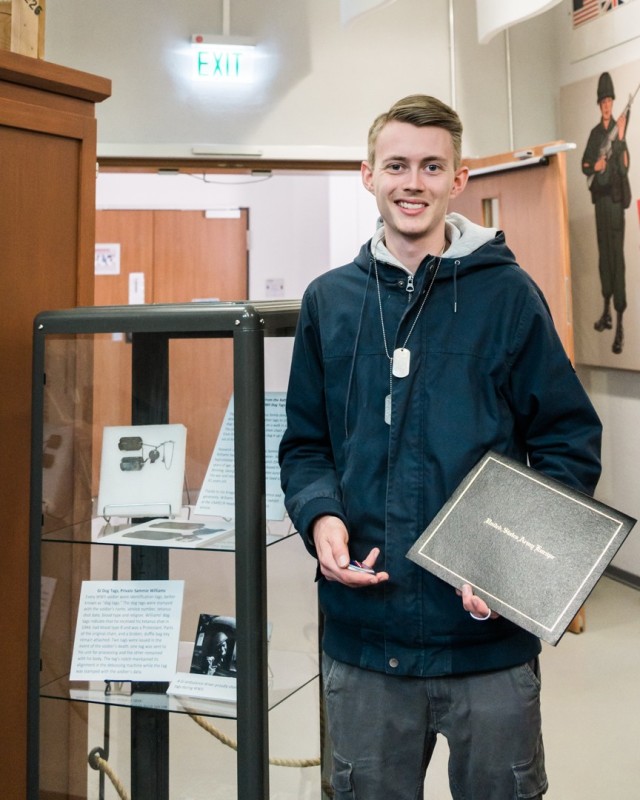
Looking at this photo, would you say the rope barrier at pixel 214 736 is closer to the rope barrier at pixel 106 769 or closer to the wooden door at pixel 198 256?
the rope barrier at pixel 106 769

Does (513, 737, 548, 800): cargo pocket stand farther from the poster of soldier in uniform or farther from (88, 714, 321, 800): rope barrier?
the poster of soldier in uniform

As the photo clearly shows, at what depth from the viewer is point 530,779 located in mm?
1360

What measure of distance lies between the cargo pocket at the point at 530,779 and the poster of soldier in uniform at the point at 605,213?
337 cm

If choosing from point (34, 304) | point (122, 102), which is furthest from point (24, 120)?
point (122, 102)

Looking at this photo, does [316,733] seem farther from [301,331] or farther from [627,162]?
[627,162]

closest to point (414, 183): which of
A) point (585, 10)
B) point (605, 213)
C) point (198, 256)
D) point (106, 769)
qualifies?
point (106, 769)

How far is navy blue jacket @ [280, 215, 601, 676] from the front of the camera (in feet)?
4.48

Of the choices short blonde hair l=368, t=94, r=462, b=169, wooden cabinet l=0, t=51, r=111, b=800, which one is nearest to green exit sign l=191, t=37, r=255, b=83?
wooden cabinet l=0, t=51, r=111, b=800

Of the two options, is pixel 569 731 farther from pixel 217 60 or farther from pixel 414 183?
pixel 217 60

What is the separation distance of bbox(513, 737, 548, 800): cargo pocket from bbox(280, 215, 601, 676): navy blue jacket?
0.54 ft

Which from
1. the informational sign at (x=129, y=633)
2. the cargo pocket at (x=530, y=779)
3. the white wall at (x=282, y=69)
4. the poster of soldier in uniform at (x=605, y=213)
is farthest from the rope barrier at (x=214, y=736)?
the white wall at (x=282, y=69)

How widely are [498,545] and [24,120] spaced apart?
4.21 ft

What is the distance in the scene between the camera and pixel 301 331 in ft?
5.08

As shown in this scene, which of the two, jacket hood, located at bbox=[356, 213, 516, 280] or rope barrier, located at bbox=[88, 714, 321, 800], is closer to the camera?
jacket hood, located at bbox=[356, 213, 516, 280]
